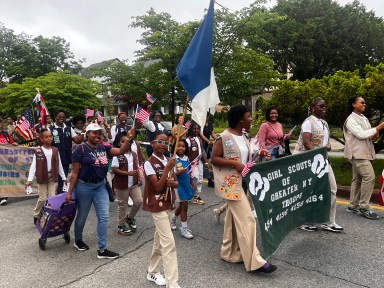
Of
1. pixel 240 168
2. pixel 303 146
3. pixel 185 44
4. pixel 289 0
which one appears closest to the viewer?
pixel 240 168

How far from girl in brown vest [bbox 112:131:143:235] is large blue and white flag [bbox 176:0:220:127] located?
1.81 meters

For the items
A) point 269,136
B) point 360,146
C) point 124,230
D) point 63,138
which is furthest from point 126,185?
point 360,146

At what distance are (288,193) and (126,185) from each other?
7.85 feet

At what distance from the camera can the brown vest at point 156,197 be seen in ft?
11.4

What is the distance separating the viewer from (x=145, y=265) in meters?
4.11

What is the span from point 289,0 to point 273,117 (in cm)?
2969

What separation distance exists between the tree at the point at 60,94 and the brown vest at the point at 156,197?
1904cm

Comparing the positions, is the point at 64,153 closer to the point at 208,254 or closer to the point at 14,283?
the point at 14,283

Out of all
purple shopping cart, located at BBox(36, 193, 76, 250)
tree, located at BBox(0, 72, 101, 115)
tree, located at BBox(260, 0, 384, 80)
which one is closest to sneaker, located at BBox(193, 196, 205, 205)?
purple shopping cart, located at BBox(36, 193, 76, 250)

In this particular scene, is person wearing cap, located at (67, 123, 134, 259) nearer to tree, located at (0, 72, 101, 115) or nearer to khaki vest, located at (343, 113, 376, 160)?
khaki vest, located at (343, 113, 376, 160)

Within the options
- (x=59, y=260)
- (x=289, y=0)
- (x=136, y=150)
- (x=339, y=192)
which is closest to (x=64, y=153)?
(x=136, y=150)

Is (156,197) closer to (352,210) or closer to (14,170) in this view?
(352,210)

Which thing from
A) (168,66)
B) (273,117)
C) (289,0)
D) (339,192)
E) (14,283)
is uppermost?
(289,0)

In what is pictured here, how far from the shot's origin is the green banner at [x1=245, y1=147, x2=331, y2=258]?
3.76 m
